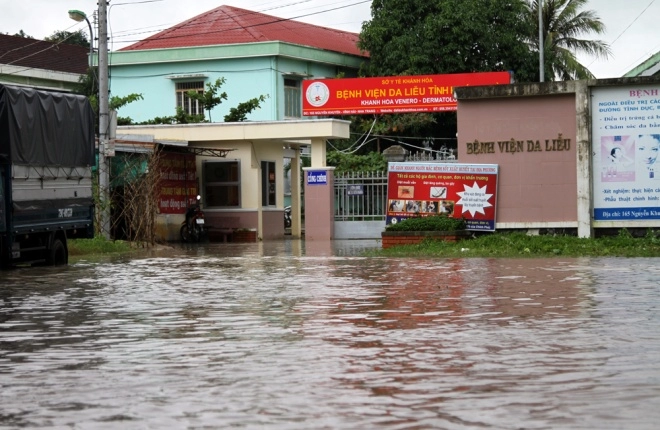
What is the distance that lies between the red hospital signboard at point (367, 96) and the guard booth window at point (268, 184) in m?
5.92

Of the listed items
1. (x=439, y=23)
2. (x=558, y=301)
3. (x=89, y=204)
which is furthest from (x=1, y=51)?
(x=558, y=301)

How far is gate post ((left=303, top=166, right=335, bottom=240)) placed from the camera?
35.0 m

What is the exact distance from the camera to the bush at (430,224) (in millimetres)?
25312

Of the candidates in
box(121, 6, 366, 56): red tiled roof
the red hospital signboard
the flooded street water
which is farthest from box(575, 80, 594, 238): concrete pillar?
box(121, 6, 366, 56): red tiled roof

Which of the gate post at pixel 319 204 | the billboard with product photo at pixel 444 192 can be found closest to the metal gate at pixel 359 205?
the gate post at pixel 319 204

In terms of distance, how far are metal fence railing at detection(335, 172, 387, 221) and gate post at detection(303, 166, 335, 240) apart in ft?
1.01

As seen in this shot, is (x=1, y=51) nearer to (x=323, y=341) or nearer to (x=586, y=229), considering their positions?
(x=586, y=229)

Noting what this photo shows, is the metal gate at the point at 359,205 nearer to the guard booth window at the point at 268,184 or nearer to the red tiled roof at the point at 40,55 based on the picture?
the guard booth window at the point at 268,184

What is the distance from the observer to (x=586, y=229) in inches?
984

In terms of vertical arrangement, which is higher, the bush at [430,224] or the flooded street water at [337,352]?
the bush at [430,224]

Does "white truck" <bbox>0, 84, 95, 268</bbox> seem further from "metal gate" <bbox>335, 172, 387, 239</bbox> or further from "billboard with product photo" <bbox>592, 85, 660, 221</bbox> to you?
"metal gate" <bbox>335, 172, 387, 239</bbox>

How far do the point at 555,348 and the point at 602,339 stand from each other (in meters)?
0.68

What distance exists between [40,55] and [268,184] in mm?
23655

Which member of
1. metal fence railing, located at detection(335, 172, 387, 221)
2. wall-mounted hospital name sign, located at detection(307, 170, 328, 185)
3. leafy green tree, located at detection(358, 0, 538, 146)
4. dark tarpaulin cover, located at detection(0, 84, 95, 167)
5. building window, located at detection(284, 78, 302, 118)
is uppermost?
leafy green tree, located at detection(358, 0, 538, 146)
